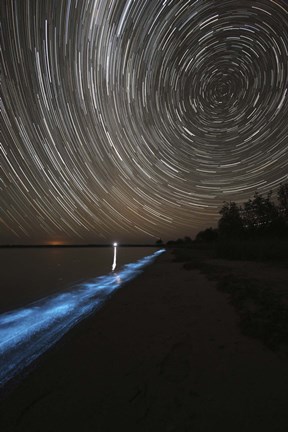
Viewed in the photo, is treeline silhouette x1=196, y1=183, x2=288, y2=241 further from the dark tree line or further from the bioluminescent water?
the bioluminescent water

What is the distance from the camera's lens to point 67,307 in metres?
8.87

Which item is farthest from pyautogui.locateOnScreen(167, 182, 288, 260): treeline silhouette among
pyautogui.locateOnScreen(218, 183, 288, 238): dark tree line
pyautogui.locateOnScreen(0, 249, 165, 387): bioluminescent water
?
pyautogui.locateOnScreen(0, 249, 165, 387): bioluminescent water

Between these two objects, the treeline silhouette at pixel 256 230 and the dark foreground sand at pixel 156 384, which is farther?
the treeline silhouette at pixel 256 230

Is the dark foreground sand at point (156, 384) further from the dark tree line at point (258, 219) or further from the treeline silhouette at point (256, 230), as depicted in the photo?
the dark tree line at point (258, 219)

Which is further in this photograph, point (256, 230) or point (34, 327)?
point (256, 230)

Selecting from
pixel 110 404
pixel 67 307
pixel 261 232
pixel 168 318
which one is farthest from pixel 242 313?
pixel 261 232

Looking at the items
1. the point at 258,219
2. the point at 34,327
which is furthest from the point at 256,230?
the point at 34,327

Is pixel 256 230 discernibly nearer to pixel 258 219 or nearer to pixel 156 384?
pixel 258 219

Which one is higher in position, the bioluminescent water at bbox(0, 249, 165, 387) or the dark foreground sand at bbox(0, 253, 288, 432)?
the dark foreground sand at bbox(0, 253, 288, 432)

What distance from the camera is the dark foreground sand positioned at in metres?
2.51

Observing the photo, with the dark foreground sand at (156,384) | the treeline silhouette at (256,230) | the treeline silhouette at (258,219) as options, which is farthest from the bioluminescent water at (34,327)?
the treeline silhouette at (258,219)

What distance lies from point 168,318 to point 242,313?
1795 millimetres

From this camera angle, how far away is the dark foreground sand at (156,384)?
2.51 metres

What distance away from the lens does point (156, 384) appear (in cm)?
321
